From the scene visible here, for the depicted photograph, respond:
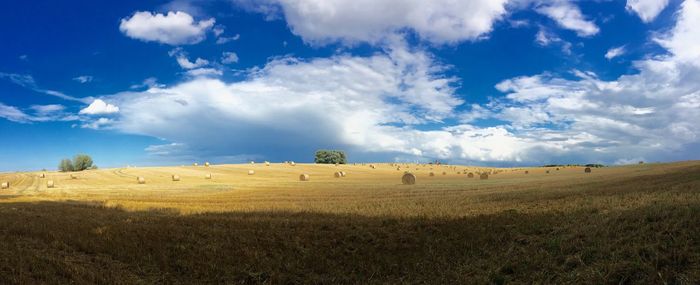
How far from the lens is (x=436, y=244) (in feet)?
44.4

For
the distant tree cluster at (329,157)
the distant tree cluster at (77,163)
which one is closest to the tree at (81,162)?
the distant tree cluster at (77,163)

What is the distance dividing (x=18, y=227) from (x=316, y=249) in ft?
38.6

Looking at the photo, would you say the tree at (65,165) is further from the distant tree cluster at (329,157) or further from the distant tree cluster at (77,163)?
the distant tree cluster at (329,157)

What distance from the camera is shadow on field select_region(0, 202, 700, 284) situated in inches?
399

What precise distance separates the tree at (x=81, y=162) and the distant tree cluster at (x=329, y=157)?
67.9m

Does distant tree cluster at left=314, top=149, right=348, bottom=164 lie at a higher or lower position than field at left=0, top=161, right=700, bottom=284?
higher

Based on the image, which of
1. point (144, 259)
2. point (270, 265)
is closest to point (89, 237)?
point (144, 259)

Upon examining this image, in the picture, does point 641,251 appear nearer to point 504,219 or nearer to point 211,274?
point 504,219

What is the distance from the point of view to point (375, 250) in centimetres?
1324

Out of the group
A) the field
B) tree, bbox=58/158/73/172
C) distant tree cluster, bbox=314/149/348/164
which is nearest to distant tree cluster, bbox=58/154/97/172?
tree, bbox=58/158/73/172

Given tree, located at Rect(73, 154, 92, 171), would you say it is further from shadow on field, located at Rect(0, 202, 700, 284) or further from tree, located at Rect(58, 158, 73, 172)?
shadow on field, located at Rect(0, 202, 700, 284)

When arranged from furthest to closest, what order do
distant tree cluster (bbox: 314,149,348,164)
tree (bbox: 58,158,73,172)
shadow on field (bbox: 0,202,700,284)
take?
distant tree cluster (bbox: 314,149,348,164), tree (bbox: 58,158,73,172), shadow on field (bbox: 0,202,700,284)

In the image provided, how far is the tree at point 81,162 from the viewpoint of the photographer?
336ft

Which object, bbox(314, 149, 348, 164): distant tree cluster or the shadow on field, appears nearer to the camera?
the shadow on field
